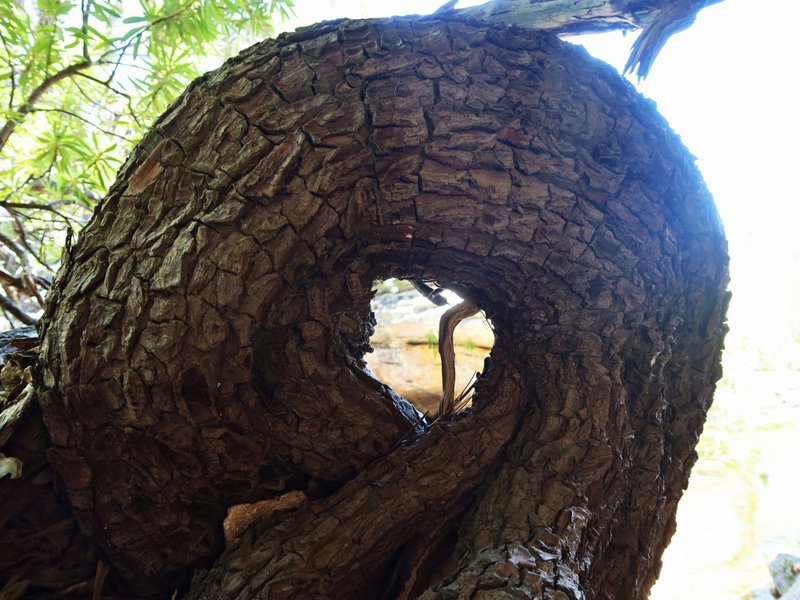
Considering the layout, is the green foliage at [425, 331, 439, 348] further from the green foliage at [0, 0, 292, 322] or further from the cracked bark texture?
the cracked bark texture

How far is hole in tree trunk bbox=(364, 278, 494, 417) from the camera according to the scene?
3721 millimetres

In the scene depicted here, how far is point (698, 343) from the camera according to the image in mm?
1021

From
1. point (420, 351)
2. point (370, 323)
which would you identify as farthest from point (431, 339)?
point (370, 323)

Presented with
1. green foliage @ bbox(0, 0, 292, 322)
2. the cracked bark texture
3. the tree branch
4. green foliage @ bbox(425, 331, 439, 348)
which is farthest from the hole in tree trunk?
the cracked bark texture

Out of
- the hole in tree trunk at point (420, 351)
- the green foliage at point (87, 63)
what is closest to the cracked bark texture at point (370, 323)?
the green foliage at point (87, 63)

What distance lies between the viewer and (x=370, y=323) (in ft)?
3.49

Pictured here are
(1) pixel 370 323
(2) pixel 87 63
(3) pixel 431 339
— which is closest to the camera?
(1) pixel 370 323

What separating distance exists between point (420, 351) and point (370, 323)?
2.85m

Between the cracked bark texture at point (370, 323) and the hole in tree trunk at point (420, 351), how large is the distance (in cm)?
265

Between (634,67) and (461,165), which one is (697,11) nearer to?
(634,67)

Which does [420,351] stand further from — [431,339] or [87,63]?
[87,63]

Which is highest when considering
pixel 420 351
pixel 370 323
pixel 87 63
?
pixel 87 63

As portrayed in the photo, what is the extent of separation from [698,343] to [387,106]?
0.71 meters

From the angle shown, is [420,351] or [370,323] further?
[420,351]
